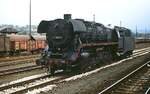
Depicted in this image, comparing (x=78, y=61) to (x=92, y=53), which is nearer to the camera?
(x=78, y=61)

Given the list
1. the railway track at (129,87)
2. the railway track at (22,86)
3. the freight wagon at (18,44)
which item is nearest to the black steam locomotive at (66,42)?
the railway track at (22,86)

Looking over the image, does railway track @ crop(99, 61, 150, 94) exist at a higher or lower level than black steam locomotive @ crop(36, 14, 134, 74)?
lower

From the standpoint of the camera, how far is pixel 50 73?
18.3 metres

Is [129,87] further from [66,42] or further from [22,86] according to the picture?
[66,42]

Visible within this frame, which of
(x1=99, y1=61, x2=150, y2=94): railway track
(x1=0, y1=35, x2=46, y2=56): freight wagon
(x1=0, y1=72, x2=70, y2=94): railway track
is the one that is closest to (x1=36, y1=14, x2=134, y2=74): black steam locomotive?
(x1=0, y1=72, x2=70, y2=94): railway track

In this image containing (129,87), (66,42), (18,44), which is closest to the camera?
(129,87)

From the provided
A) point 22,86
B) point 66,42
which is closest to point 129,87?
point 22,86

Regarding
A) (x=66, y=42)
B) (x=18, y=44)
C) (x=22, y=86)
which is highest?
(x=66, y=42)

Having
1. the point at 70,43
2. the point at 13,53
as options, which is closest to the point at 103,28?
the point at 70,43

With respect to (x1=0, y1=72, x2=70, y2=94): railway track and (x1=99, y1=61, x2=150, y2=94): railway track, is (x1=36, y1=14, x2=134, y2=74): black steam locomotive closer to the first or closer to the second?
(x1=0, y1=72, x2=70, y2=94): railway track

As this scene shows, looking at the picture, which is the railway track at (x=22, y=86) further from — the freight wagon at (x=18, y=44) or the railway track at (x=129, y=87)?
the freight wagon at (x=18, y=44)

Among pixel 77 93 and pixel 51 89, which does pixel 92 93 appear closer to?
pixel 77 93

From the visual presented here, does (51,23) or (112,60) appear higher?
(51,23)

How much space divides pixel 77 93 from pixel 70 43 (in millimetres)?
6567
